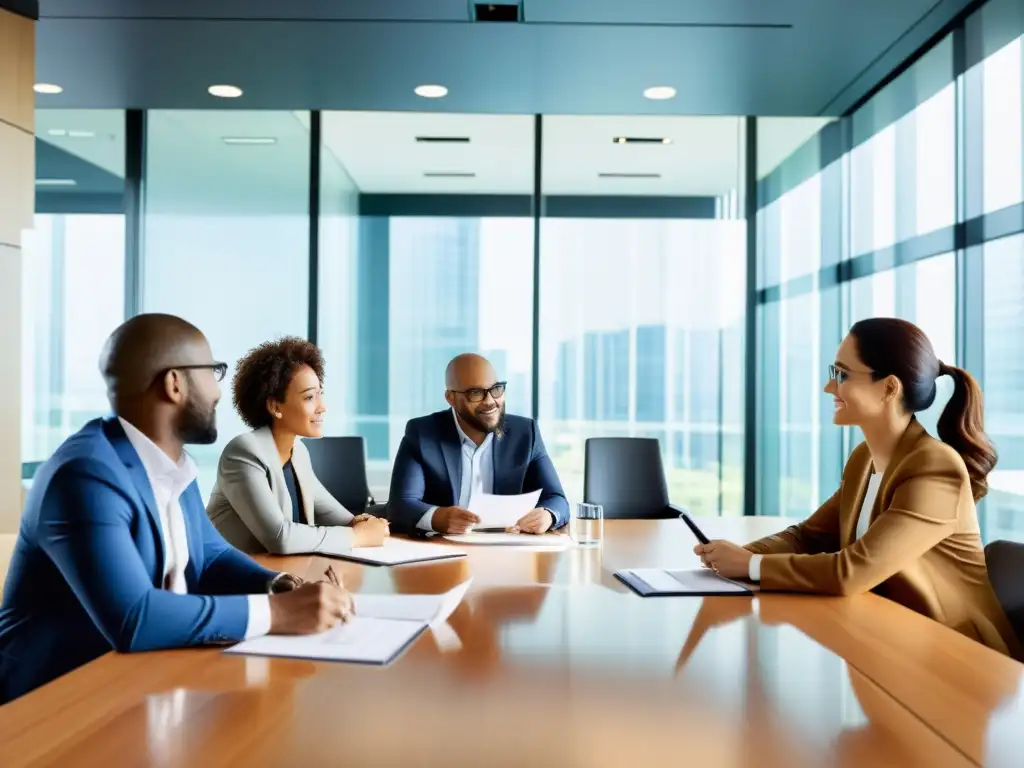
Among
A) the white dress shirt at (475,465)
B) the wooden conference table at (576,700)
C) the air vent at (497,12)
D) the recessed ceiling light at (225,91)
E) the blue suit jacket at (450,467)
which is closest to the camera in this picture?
the wooden conference table at (576,700)

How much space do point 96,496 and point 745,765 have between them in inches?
46.5

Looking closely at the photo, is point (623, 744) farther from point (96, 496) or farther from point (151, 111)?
point (151, 111)

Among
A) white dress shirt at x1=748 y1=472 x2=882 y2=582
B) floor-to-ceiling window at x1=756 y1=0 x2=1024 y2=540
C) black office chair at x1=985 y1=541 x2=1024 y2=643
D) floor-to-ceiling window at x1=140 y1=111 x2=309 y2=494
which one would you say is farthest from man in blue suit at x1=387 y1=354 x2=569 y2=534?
floor-to-ceiling window at x1=140 y1=111 x2=309 y2=494

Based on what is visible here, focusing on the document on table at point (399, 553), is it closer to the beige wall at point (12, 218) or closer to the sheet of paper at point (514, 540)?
the sheet of paper at point (514, 540)

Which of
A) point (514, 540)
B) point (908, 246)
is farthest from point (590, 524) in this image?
point (908, 246)

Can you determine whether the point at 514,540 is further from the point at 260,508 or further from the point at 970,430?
the point at 970,430

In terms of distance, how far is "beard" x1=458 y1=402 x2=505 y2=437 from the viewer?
3.57m

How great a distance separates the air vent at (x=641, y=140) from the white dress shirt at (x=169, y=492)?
16.9 ft

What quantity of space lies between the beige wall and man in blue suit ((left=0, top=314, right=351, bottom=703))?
259cm

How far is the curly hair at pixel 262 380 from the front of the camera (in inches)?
118

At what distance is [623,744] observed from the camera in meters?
1.23

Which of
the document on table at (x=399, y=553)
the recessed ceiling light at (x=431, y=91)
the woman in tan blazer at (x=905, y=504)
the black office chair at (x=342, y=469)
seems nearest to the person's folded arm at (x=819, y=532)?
the woman in tan blazer at (x=905, y=504)

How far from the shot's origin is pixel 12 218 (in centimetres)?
405

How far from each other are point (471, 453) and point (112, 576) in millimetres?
2113
